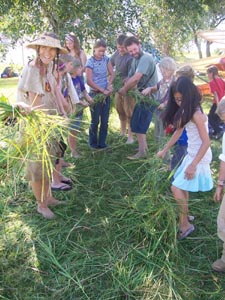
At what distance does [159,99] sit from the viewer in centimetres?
457

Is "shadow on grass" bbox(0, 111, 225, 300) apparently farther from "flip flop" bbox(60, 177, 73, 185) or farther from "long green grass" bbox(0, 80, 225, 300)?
"flip flop" bbox(60, 177, 73, 185)

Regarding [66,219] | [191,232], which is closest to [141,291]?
[191,232]

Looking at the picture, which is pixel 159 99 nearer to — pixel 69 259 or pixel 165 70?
pixel 165 70

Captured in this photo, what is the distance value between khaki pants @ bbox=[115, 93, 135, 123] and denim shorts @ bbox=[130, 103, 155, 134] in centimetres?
44

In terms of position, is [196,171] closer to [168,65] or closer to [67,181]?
[168,65]

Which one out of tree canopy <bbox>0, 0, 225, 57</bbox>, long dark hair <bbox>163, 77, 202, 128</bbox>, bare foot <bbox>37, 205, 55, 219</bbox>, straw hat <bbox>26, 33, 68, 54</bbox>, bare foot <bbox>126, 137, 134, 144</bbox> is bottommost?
bare foot <bbox>37, 205, 55, 219</bbox>

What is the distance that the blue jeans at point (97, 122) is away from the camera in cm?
507

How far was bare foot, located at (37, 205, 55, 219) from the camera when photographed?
3.32 metres

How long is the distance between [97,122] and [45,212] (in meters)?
2.10

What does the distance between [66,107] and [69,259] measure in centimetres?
148

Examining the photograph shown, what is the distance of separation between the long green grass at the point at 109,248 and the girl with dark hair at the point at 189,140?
0.11m

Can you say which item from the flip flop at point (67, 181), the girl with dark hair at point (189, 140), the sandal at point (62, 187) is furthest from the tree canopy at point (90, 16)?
the girl with dark hair at point (189, 140)

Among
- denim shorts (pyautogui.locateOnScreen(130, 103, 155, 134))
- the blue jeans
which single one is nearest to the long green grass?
denim shorts (pyautogui.locateOnScreen(130, 103, 155, 134))

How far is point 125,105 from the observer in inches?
212
